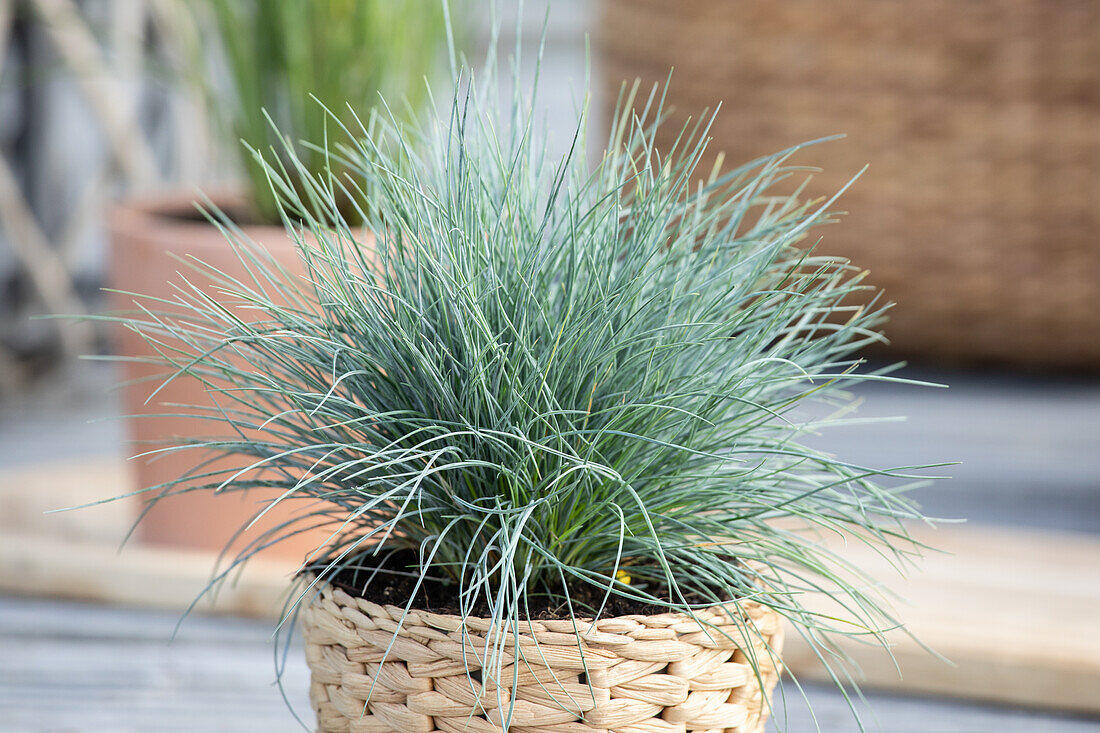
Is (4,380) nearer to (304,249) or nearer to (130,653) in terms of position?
(130,653)

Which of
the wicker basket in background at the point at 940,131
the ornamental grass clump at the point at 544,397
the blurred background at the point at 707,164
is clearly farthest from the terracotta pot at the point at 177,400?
the wicker basket in background at the point at 940,131

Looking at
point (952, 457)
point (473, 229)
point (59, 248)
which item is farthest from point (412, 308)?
point (59, 248)

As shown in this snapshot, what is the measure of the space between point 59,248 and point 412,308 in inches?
49.4

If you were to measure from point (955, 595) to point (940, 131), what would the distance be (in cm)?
101

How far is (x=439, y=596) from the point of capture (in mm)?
475

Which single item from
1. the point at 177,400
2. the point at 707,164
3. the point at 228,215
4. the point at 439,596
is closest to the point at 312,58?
the point at 228,215

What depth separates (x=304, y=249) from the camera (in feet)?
1.57

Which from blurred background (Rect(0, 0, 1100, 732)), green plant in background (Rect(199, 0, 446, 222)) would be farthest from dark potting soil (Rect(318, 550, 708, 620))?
green plant in background (Rect(199, 0, 446, 222))

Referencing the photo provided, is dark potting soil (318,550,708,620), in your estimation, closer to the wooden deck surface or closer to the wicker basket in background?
the wooden deck surface

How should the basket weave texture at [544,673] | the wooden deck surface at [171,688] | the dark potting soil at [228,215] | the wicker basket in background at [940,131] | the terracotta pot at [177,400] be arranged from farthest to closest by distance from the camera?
the wicker basket in background at [940,131] < the dark potting soil at [228,215] < the terracotta pot at [177,400] < the wooden deck surface at [171,688] < the basket weave texture at [544,673]

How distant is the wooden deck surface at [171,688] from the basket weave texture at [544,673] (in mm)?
270

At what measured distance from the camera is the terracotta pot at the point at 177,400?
89 cm

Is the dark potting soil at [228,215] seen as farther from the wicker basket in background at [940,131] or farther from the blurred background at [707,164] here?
the wicker basket in background at [940,131]

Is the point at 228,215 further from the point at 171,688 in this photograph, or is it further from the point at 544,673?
the point at 544,673
